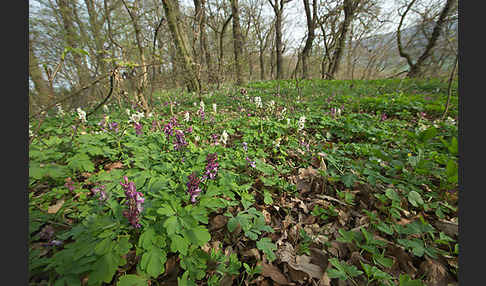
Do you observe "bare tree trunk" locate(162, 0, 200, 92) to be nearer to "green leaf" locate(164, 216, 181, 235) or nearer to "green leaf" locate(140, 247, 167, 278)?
"green leaf" locate(164, 216, 181, 235)

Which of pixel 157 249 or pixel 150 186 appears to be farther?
pixel 150 186

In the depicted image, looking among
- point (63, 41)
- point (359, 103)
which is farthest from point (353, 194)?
point (63, 41)

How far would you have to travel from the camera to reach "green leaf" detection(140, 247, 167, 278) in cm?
103

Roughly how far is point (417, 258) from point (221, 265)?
1.59m

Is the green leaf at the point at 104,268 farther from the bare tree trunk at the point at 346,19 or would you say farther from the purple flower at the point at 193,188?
the bare tree trunk at the point at 346,19

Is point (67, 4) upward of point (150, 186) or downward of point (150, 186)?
upward

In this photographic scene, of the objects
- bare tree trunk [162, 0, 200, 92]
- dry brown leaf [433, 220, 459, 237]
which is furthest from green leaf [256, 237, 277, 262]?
bare tree trunk [162, 0, 200, 92]

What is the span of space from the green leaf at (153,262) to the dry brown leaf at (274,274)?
74 centimetres

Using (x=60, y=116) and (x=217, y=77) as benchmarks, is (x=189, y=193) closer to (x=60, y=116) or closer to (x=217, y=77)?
(x=60, y=116)

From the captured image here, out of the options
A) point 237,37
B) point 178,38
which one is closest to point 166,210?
point 178,38

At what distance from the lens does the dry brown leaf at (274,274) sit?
1.26m

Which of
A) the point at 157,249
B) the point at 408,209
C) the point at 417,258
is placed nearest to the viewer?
the point at 157,249

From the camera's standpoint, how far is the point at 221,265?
1292 millimetres

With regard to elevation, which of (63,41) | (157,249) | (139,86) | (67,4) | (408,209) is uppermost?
(67,4)
